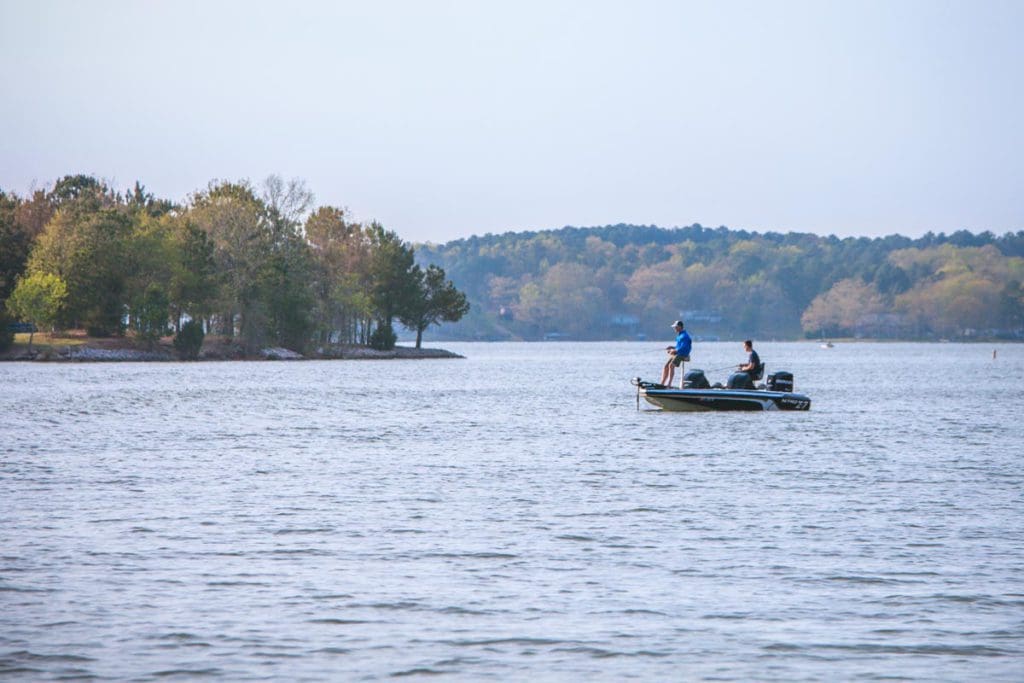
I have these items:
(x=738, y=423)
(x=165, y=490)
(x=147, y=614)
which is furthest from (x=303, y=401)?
(x=147, y=614)

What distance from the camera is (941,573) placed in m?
16.8

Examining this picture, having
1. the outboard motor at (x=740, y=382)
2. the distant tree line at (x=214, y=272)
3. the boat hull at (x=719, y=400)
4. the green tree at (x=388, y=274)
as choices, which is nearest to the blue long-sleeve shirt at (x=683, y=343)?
the boat hull at (x=719, y=400)

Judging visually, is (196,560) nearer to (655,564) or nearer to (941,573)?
(655,564)

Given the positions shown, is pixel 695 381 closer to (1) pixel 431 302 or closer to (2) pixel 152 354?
(2) pixel 152 354

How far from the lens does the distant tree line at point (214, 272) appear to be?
112 meters

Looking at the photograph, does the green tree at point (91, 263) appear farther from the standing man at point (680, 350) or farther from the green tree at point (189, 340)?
the standing man at point (680, 350)

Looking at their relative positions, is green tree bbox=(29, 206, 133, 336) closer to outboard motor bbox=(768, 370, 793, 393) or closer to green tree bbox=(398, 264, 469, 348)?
green tree bbox=(398, 264, 469, 348)

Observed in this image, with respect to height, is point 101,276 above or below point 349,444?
above

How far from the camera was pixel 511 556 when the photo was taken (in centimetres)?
1778

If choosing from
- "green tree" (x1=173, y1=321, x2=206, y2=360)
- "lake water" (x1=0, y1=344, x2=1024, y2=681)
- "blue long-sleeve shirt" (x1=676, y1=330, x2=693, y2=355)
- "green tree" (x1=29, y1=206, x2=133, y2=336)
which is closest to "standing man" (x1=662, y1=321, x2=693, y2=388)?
"blue long-sleeve shirt" (x1=676, y1=330, x2=693, y2=355)

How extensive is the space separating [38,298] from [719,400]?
7432 centimetres

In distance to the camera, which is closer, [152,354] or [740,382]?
[740,382]

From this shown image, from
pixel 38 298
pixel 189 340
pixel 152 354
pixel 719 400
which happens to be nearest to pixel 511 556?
pixel 719 400

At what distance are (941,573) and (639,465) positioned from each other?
545 inches
